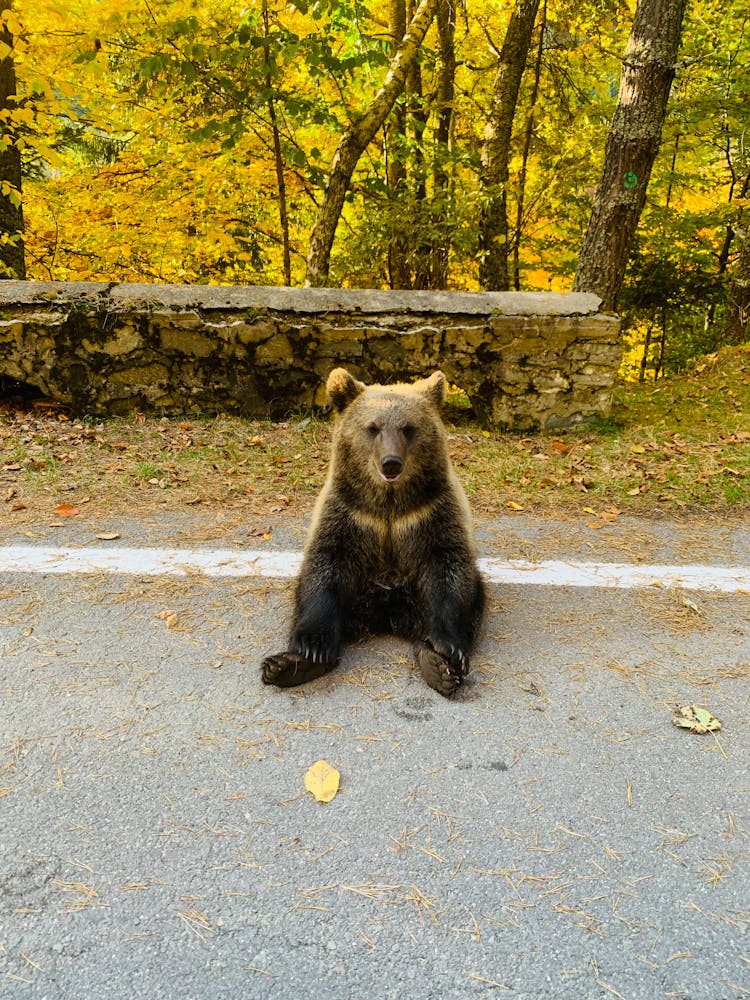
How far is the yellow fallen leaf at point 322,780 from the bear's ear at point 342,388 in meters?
1.62

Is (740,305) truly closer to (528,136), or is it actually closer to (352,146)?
(528,136)

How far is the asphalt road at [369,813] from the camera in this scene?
Result: 1.49 m

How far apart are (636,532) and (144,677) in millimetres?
3037

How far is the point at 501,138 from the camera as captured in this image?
932 cm

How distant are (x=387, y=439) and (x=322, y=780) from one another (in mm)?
1355

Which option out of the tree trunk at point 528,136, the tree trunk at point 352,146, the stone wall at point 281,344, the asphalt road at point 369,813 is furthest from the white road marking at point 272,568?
the tree trunk at point 528,136

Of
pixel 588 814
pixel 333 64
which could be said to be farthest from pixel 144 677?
pixel 333 64

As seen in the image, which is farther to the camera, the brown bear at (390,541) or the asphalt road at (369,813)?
the brown bear at (390,541)

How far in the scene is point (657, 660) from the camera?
2.76 m

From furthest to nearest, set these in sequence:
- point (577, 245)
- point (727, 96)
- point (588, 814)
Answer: point (577, 245), point (727, 96), point (588, 814)

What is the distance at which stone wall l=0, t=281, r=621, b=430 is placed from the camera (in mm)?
6125

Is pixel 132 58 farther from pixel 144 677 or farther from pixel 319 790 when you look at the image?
pixel 319 790

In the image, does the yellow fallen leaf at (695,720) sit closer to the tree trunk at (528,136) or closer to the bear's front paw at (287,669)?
the bear's front paw at (287,669)

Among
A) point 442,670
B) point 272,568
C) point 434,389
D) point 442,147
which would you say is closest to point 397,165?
point 442,147
